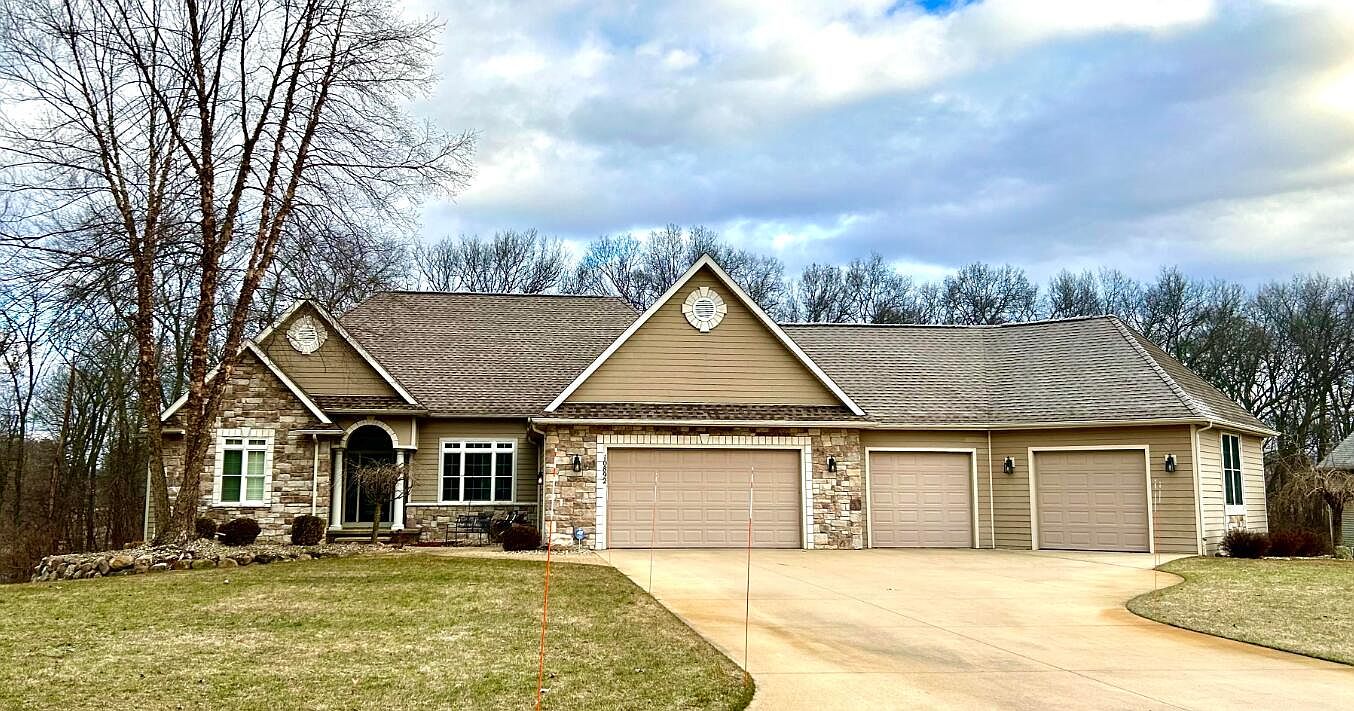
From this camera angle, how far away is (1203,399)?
861 inches

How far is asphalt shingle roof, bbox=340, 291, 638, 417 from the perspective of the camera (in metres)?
23.4

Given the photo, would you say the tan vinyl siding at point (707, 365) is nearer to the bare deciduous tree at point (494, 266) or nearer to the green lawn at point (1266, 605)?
the green lawn at point (1266, 605)

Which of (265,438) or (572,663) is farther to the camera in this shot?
(265,438)

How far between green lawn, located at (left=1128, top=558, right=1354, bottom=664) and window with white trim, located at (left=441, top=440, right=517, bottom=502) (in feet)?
43.5

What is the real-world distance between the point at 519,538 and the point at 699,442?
3.93 metres

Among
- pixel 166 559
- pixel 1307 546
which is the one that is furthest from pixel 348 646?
pixel 1307 546

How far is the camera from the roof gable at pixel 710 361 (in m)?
20.5

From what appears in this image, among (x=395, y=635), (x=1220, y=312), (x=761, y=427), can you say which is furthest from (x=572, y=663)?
(x=1220, y=312)

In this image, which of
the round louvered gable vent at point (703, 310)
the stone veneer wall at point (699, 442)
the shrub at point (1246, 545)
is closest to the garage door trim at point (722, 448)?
the stone veneer wall at point (699, 442)

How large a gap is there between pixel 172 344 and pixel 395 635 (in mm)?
24349

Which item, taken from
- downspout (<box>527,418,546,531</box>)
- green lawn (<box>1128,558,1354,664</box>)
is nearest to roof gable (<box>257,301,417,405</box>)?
downspout (<box>527,418,546,531</box>)

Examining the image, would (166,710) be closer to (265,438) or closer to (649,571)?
(649,571)

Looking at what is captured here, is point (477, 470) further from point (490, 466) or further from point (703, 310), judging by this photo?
point (703, 310)

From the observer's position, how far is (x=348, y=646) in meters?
9.27
